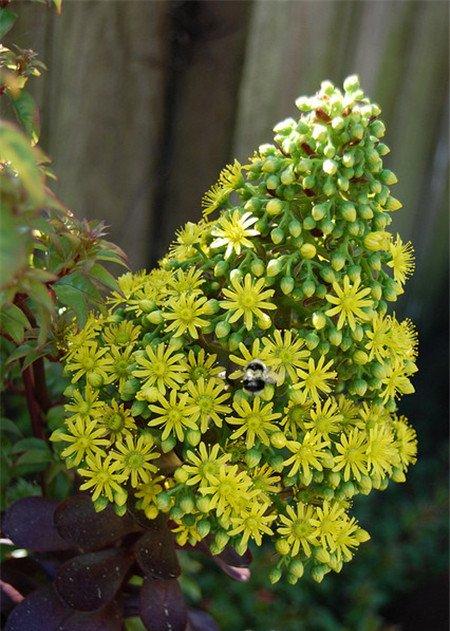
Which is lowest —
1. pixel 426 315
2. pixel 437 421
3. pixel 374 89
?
pixel 437 421

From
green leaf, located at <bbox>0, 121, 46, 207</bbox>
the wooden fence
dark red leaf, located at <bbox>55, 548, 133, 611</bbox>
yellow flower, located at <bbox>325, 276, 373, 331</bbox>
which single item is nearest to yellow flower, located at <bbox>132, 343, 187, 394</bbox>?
yellow flower, located at <bbox>325, 276, 373, 331</bbox>

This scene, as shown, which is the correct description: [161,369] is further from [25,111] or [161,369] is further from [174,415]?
[25,111]

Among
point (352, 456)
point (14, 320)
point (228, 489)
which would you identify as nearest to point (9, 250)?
point (14, 320)

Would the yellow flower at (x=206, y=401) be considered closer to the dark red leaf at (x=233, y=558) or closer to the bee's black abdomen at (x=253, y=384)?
the bee's black abdomen at (x=253, y=384)

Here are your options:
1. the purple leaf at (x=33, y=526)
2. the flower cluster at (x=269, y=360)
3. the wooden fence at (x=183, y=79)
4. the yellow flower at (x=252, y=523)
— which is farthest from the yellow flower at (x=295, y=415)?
the wooden fence at (x=183, y=79)

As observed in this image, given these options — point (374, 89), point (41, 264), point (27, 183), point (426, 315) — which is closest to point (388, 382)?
point (41, 264)

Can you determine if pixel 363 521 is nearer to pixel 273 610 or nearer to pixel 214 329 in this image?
pixel 273 610
